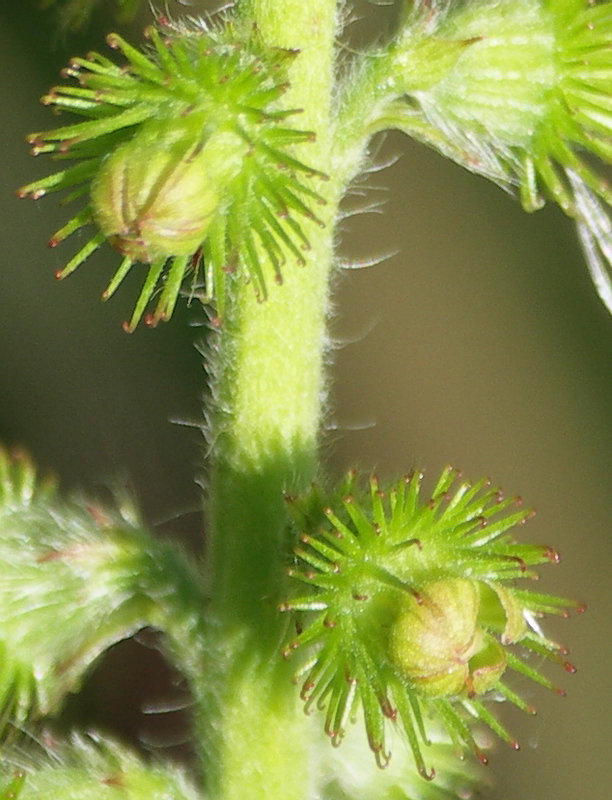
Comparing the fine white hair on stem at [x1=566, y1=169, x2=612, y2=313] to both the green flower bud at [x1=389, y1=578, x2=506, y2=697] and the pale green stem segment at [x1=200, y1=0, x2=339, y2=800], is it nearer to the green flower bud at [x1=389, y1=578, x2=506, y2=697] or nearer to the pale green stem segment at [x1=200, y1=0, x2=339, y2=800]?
the pale green stem segment at [x1=200, y1=0, x2=339, y2=800]

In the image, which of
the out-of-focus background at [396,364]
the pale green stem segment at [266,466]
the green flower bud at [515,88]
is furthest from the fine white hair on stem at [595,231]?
the out-of-focus background at [396,364]

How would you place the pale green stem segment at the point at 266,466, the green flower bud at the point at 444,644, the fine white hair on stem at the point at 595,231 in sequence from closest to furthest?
1. the green flower bud at the point at 444,644
2. the pale green stem segment at the point at 266,466
3. the fine white hair on stem at the point at 595,231

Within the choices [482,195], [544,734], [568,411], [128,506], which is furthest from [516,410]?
[128,506]

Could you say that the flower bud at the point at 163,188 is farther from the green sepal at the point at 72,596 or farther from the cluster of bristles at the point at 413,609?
the green sepal at the point at 72,596

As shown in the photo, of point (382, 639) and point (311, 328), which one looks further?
point (311, 328)

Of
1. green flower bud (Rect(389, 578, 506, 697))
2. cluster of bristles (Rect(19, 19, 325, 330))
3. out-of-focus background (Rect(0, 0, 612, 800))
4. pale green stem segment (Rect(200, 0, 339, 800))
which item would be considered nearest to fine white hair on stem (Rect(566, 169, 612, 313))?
pale green stem segment (Rect(200, 0, 339, 800))

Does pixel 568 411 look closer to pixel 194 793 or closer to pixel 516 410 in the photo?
pixel 516 410

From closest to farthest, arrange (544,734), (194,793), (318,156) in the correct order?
(318,156)
(194,793)
(544,734)
